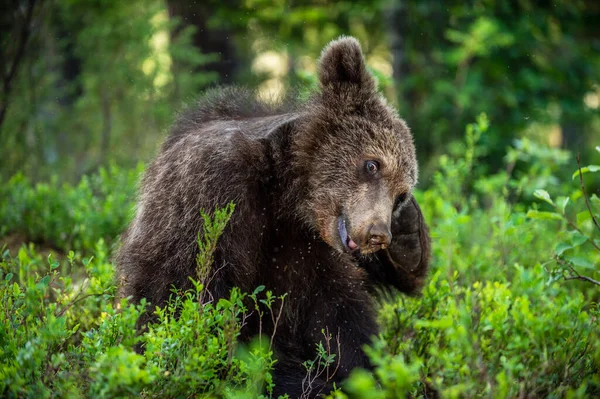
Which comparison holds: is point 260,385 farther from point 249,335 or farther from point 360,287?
point 360,287

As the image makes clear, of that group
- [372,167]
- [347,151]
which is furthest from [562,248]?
[347,151]

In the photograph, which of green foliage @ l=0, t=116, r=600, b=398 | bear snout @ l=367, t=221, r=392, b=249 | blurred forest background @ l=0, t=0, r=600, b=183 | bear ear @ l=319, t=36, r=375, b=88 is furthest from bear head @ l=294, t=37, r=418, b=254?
blurred forest background @ l=0, t=0, r=600, b=183

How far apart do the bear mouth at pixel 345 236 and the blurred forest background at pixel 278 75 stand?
5171mm

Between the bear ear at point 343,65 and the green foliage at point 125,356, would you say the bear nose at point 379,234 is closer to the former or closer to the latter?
the green foliage at point 125,356

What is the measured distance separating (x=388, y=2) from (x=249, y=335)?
26.7ft

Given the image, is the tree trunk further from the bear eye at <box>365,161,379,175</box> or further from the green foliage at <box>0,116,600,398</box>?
the bear eye at <box>365,161,379,175</box>

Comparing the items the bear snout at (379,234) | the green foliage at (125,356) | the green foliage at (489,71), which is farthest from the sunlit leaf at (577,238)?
the green foliage at (489,71)

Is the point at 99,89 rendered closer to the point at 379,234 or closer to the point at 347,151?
the point at 347,151

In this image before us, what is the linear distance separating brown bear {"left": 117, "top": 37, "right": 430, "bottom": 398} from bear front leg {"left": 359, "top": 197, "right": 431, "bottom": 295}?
0.05 ft

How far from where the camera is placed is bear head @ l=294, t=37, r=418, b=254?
446cm

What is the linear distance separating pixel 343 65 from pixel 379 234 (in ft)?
4.08

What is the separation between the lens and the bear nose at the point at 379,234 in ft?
13.3

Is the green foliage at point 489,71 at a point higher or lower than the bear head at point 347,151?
lower

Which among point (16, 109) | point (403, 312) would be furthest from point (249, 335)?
point (16, 109)
